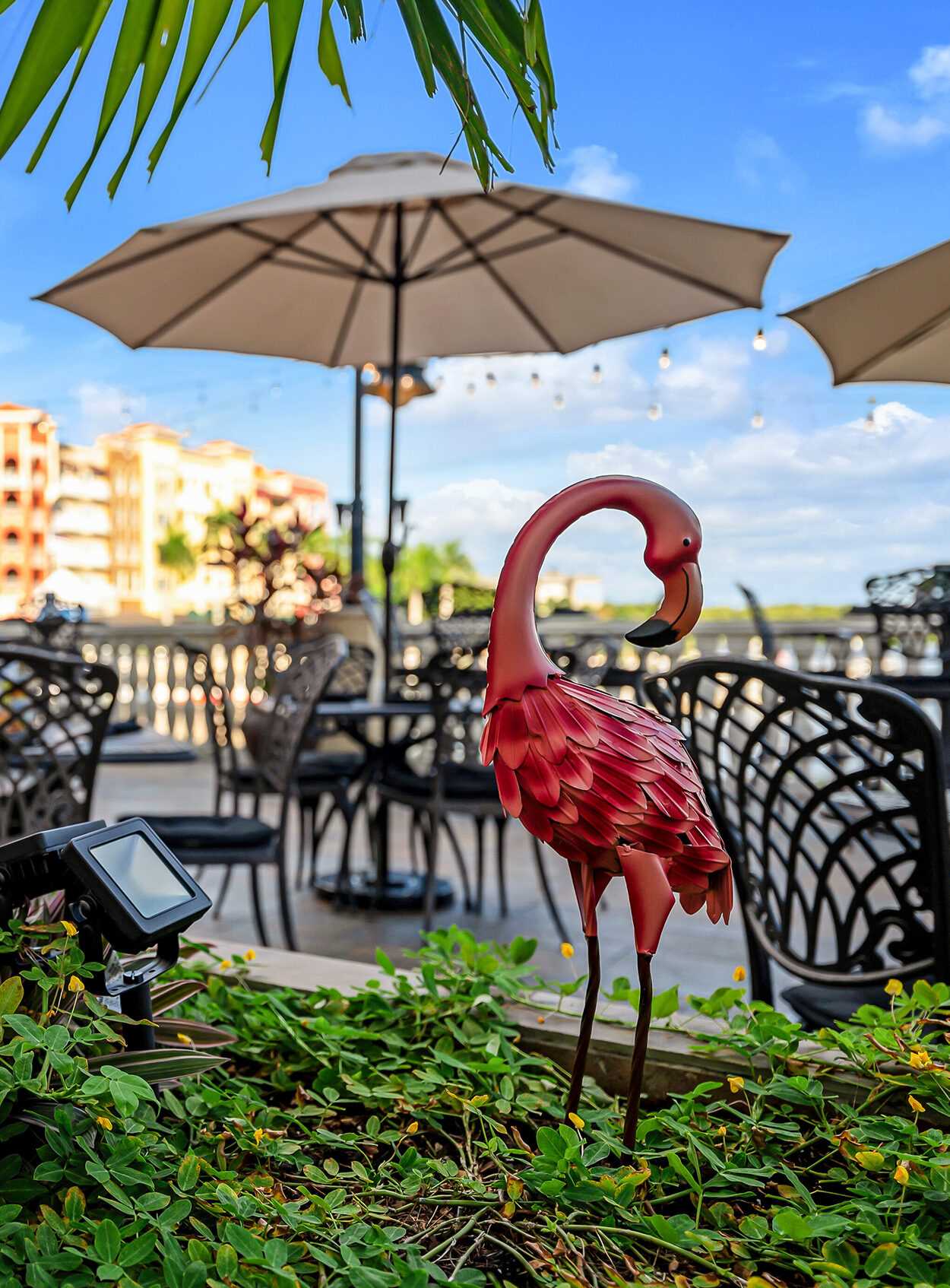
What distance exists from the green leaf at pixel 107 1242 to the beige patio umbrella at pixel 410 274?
2661mm

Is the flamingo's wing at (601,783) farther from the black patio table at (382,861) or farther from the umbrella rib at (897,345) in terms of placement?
the black patio table at (382,861)

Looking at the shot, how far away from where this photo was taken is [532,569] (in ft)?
2.52

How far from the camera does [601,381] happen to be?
5824 mm

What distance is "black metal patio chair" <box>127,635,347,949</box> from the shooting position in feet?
8.39

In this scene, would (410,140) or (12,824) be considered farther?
(410,140)

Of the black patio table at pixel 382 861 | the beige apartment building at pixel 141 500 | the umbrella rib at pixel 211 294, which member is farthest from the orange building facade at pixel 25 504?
the black patio table at pixel 382 861

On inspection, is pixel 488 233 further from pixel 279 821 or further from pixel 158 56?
pixel 158 56

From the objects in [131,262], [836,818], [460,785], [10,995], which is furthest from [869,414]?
[10,995]

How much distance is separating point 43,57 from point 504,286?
3.52m

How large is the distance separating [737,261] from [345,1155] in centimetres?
320

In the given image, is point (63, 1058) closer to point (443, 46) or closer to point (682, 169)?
point (443, 46)

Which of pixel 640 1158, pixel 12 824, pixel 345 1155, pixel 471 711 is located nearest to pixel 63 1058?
pixel 345 1155

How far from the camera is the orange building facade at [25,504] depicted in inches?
2136

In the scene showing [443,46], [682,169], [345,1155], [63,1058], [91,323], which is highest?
[682,169]
